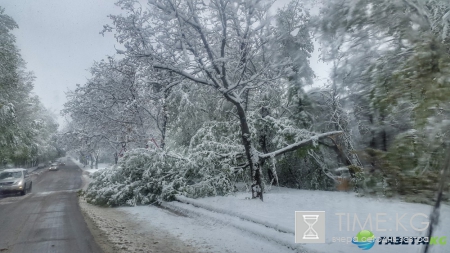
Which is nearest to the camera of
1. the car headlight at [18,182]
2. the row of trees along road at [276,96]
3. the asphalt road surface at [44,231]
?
the row of trees along road at [276,96]

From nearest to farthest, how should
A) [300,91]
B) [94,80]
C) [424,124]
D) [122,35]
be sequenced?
[424,124] → [122,35] → [300,91] → [94,80]

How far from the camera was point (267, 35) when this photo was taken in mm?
11500

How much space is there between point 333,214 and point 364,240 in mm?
2350

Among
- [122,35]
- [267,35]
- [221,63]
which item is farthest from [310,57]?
[122,35]

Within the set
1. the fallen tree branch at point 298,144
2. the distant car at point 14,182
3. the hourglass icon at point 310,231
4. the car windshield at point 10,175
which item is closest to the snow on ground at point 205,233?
the hourglass icon at point 310,231

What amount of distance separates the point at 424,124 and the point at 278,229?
4.98m

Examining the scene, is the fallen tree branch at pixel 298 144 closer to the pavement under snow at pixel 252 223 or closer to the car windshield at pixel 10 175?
the pavement under snow at pixel 252 223

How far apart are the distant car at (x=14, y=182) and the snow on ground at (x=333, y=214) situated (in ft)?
35.6

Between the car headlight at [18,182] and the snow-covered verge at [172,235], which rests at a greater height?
the car headlight at [18,182]

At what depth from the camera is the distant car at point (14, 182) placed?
17.3 metres

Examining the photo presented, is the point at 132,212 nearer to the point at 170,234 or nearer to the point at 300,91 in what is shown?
the point at 170,234

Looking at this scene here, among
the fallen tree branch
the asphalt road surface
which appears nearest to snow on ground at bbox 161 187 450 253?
the fallen tree branch

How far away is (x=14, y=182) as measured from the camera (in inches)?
692

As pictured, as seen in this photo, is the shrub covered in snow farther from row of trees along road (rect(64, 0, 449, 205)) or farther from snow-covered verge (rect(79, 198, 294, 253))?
snow-covered verge (rect(79, 198, 294, 253))
